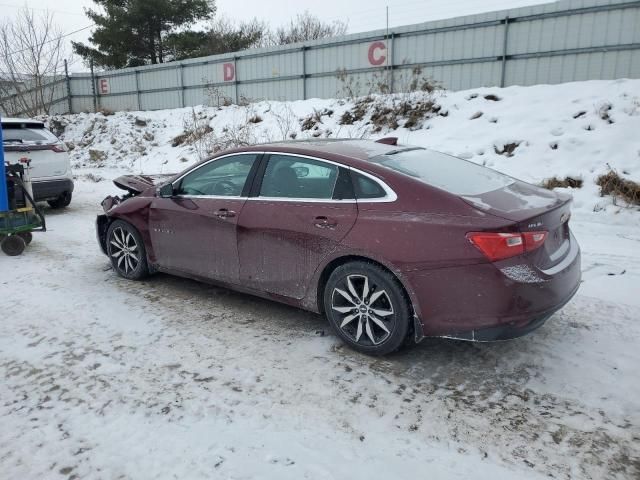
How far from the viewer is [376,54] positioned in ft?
49.2

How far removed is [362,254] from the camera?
3.42 meters

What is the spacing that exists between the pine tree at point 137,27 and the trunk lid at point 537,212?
94.4ft

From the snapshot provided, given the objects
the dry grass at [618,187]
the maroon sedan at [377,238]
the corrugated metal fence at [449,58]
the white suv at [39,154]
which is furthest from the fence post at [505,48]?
the white suv at [39,154]

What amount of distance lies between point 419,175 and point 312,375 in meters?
1.61

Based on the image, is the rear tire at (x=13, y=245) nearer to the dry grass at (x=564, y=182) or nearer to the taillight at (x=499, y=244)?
the taillight at (x=499, y=244)

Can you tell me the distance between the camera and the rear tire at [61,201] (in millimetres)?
9398

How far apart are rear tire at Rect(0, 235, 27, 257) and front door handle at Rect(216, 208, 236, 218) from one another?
3.48 meters

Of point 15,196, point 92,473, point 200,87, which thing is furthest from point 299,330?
point 200,87

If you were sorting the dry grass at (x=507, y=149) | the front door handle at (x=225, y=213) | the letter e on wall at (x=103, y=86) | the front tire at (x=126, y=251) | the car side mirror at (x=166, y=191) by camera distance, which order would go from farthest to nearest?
the letter e on wall at (x=103, y=86) < the dry grass at (x=507, y=149) < the front tire at (x=126, y=251) < the car side mirror at (x=166, y=191) < the front door handle at (x=225, y=213)

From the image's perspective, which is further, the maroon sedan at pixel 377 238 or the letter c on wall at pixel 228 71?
the letter c on wall at pixel 228 71

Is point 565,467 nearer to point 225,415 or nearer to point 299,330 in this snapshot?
point 225,415

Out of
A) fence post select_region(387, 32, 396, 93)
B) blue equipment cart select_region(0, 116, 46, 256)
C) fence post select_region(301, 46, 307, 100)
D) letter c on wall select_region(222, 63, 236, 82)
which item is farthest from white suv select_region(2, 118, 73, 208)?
letter c on wall select_region(222, 63, 236, 82)

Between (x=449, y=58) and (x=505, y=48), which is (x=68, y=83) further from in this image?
(x=505, y=48)

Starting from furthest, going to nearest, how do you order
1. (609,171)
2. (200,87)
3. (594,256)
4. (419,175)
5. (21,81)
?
(21,81)
(200,87)
(609,171)
(594,256)
(419,175)
